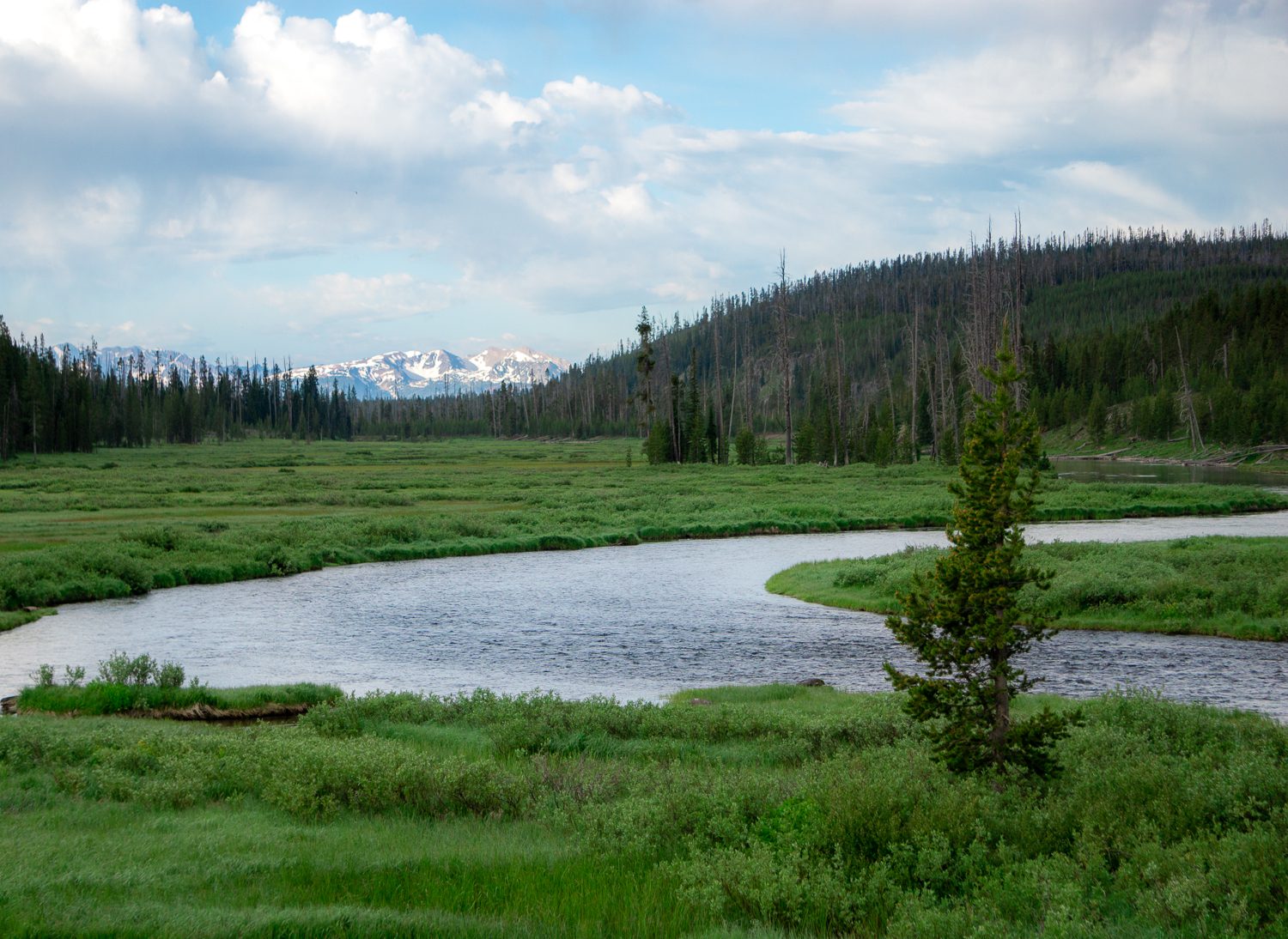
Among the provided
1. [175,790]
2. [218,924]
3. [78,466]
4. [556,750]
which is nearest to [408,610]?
[556,750]

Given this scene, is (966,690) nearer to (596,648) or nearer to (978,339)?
(596,648)

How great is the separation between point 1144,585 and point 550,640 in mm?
16859

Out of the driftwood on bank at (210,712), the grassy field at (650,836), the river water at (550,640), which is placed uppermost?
the grassy field at (650,836)

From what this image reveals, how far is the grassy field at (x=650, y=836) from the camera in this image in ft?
23.5

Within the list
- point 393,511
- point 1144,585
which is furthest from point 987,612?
point 393,511

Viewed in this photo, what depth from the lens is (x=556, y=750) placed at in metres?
13.9

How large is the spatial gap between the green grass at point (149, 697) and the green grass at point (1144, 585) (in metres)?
13.2

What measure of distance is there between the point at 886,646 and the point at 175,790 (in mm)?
17741

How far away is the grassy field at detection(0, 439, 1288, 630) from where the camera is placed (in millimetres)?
35375

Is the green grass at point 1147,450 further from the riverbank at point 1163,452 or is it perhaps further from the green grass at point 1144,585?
the green grass at point 1144,585

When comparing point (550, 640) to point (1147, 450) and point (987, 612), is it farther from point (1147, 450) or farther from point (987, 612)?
point (1147, 450)

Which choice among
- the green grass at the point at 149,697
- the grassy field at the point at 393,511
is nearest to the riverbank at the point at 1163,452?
the grassy field at the point at 393,511

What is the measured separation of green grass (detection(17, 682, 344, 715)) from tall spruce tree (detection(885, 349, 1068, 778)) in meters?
11.9

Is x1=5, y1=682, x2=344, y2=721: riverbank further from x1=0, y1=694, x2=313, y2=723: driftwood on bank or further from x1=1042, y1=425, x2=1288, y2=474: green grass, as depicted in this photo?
x1=1042, y1=425, x2=1288, y2=474: green grass
